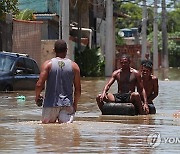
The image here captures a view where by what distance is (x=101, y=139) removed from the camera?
30.6 ft

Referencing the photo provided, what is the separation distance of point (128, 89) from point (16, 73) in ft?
27.8

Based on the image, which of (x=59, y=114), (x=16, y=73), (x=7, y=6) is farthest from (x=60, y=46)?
(x=7, y=6)

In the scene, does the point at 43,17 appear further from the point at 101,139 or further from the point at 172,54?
the point at 172,54

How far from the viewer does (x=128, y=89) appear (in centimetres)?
1387

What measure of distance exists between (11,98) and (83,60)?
24108 mm

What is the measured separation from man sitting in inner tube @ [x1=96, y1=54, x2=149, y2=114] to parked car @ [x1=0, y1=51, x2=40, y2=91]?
793 centimetres

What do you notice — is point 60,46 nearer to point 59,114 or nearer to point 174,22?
point 59,114

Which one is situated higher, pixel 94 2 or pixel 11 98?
pixel 94 2

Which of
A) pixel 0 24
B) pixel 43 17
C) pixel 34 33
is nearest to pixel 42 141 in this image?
pixel 0 24

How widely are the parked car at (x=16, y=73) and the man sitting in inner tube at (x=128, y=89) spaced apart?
7934 mm

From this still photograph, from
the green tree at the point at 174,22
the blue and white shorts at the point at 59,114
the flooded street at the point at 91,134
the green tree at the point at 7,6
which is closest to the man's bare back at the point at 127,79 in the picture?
the flooded street at the point at 91,134

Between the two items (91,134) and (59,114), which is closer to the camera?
(91,134)

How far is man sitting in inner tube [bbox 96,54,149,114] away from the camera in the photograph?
44.8ft

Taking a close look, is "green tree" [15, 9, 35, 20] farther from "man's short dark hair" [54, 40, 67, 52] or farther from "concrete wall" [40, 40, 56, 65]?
"man's short dark hair" [54, 40, 67, 52]
